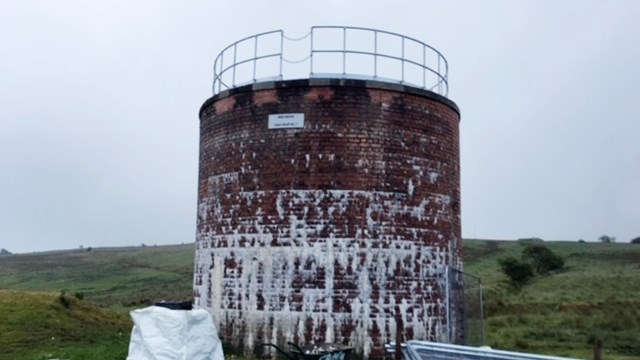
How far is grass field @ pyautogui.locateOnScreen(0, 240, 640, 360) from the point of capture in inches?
605

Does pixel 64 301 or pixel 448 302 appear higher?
pixel 448 302

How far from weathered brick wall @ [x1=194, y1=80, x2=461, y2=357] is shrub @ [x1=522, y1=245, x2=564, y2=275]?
4084 centimetres

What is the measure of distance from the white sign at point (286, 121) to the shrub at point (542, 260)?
42.6 m

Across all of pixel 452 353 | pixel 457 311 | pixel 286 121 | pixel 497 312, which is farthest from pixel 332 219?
pixel 497 312

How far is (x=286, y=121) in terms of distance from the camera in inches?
487

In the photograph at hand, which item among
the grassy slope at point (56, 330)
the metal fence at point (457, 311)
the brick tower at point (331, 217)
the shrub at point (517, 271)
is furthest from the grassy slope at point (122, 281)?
the shrub at point (517, 271)

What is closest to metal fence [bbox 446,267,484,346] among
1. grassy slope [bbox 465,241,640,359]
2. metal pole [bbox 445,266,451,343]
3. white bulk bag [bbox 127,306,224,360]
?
metal pole [bbox 445,266,451,343]

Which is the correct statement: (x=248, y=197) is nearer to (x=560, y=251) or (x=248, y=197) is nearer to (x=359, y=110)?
(x=359, y=110)

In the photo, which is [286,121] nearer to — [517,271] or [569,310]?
[569,310]

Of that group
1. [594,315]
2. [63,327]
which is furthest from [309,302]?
[594,315]

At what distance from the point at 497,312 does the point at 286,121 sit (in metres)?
19.9

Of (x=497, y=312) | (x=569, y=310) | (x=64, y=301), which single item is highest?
(x=64, y=301)

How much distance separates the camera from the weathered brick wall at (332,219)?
11617 millimetres

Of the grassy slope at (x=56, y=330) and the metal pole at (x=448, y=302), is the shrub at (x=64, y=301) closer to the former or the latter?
the grassy slope at (x=56, y=330)
